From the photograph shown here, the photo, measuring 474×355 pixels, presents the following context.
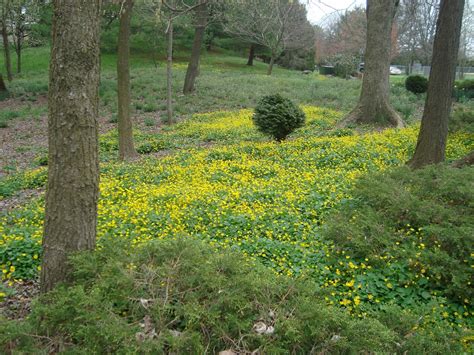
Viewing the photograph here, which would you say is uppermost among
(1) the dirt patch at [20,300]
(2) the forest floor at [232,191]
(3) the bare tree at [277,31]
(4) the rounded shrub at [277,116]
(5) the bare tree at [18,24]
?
(3) the bare tree at [277,31]

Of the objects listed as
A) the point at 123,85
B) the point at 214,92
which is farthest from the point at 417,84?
the point at 123,85

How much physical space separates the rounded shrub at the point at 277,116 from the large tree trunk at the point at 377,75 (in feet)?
8.38

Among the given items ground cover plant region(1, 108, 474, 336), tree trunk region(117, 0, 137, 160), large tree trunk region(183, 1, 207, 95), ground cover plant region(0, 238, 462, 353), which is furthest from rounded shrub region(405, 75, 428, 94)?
ground cover plant region(0, 238, 462, 353)

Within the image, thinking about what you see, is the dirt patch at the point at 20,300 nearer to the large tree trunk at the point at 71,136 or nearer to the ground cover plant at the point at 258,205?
the ground cover plant at the point at 258,205

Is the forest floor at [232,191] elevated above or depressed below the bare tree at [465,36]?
below

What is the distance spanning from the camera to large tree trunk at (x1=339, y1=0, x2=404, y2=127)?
13633mm

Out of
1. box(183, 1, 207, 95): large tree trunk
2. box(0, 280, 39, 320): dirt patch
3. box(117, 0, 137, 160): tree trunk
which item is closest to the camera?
box(0, 280, 39, 320): dirt patch

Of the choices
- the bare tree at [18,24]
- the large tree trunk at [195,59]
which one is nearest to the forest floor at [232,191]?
the large tree trunk at [195,59]

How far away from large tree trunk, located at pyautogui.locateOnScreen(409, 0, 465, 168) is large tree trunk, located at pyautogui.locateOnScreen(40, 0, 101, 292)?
259 inches

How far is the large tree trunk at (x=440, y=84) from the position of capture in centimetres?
796

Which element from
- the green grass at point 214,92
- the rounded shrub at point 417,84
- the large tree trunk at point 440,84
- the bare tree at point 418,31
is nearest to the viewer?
the large tree trunk at point 440,84

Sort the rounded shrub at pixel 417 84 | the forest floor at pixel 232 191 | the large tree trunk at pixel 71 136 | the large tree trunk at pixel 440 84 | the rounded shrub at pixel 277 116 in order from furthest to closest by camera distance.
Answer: the rounded shrub at pixel 417 84
the rounded shrub at pixel 277 116
the large tree trunk at pixel 440 84
the forest floor at pixel 232 191
the large tree trunk at pixel 71 136

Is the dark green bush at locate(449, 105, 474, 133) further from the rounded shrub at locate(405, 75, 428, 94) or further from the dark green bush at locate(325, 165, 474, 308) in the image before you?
the rounded shrub at locate(405, 75, 428, 94)

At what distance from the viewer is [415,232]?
17.4ft
